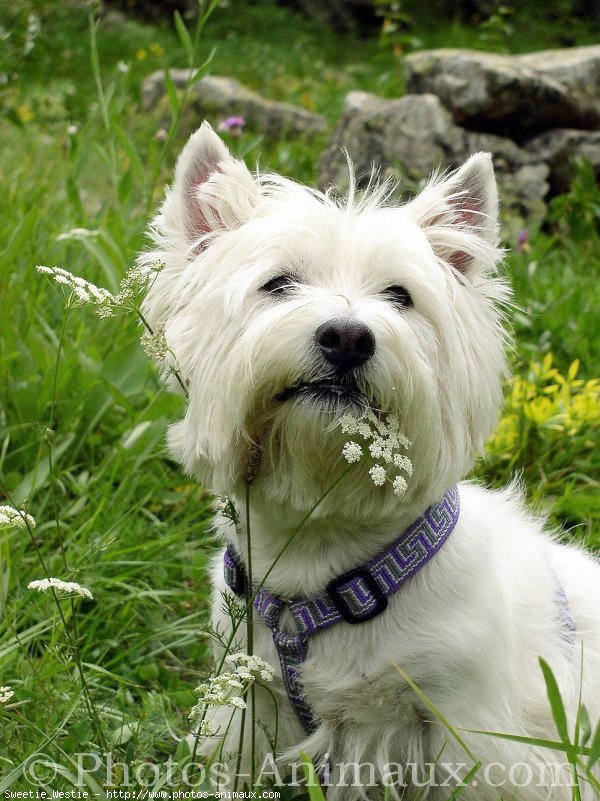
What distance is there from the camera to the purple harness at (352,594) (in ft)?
6.76

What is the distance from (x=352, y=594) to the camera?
2064 mm

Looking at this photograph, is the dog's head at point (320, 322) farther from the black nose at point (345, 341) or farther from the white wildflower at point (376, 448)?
the white wildflower at point (376, 448)

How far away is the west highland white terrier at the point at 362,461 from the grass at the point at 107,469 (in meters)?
0.36

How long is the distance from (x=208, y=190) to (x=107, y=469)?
1.42m

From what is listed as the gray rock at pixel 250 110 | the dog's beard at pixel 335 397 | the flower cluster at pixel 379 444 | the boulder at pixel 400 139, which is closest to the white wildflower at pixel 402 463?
the flower cluster at pixel 379 444

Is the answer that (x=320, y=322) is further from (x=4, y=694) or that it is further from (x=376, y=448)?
(x=4, y=694)

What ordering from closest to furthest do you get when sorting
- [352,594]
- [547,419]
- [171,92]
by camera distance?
[352,594]
[171,92]
[547,419]

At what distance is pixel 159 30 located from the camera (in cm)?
1755

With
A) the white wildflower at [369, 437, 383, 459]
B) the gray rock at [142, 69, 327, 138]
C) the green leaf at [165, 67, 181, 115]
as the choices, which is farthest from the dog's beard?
the gray rock at [142, 69, 327, 138]

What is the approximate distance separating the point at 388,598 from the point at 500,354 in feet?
2.07

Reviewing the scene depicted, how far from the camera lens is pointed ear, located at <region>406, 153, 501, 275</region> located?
2.18 meters

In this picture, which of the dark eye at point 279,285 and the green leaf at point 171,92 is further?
the green leaf at point 171,92

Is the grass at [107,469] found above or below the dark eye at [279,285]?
below

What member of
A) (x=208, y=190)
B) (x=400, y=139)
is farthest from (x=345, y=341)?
(x=400, y=139)
